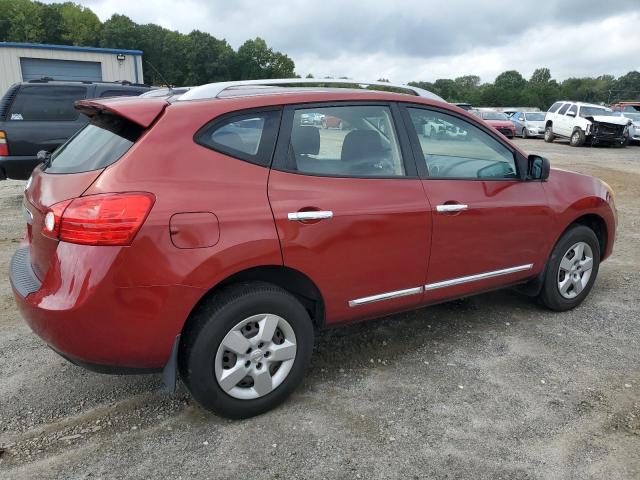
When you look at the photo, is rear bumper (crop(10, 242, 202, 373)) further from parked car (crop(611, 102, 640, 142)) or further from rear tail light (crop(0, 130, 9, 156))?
parked car (crop(611, 102, 640, 142))

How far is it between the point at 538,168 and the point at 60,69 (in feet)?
81.6

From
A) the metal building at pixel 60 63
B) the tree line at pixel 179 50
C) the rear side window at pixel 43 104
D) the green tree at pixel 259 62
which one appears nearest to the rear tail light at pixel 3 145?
the rear side window at pixel 43 104

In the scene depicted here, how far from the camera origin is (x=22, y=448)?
8.68 ft

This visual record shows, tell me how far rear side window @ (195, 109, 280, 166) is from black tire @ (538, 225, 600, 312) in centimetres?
252

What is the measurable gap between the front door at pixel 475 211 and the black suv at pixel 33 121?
19.0 ft

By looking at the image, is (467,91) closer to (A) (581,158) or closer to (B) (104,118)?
(A) (581,158)

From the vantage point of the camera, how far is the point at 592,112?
72.5 feet

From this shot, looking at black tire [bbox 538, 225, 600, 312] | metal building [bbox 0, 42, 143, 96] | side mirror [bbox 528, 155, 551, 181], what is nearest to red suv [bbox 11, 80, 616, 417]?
side mirror [bbox 528, 155, 551, 181]

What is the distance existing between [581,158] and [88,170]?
1781 cm

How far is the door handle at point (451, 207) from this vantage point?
3.35 m

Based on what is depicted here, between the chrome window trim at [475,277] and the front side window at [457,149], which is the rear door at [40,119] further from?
the chrome window trim at [475,277]

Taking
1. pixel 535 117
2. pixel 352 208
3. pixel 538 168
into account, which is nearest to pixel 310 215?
pixel 352 208

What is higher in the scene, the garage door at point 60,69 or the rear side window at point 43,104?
the garage door at point 60,69

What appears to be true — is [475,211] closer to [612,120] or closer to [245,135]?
[245,135]
